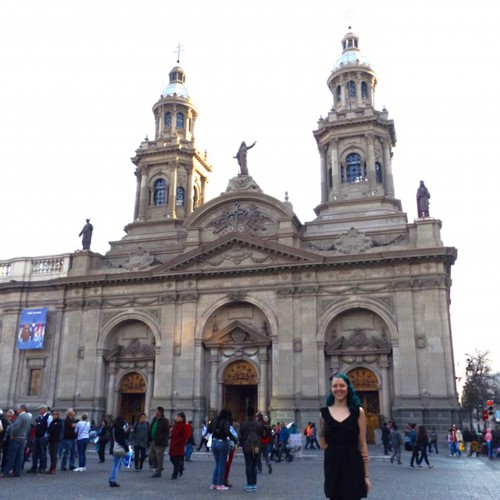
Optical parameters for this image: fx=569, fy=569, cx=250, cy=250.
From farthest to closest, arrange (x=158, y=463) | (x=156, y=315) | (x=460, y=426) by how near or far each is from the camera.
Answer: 1. (x=156, y=315)
2. (x=460, y=426)
3. (x=158, y=463)

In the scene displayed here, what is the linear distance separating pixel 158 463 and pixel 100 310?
1140 inches

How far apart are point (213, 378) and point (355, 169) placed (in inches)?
823

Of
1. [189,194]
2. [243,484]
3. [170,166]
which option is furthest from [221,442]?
[170,166]

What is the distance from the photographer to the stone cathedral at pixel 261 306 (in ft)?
123

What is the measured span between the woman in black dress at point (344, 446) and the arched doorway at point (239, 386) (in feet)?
114

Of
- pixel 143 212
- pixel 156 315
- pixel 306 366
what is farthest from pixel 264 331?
pixel 143 212

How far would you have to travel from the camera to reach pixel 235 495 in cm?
1312

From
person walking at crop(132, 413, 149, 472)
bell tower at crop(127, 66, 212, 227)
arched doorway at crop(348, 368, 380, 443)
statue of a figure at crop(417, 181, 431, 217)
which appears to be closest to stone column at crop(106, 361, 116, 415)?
bell tower at crop(127, 66, 212, 227)

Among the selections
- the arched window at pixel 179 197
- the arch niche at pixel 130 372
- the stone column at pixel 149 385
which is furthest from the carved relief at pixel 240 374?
the arched window at pixel 179 197

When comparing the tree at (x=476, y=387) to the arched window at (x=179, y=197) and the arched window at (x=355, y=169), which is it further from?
the arched window at (x=179, y=197)

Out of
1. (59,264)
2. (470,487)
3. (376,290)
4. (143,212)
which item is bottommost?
(470,487)

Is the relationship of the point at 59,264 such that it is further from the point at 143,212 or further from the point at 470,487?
the point at 470,487

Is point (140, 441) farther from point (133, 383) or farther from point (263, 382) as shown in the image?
point (133, 383)

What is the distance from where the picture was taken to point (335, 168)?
157ft
